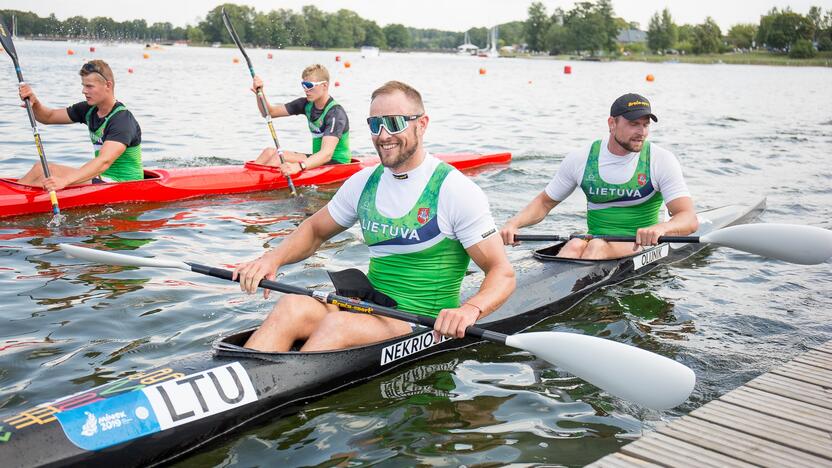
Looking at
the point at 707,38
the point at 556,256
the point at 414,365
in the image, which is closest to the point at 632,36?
the point at 707,38

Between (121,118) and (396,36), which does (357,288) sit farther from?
(396,36)

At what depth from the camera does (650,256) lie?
7.60m

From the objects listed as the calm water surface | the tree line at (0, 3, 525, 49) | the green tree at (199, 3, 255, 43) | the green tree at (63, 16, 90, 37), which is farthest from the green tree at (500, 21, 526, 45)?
the calm water surface

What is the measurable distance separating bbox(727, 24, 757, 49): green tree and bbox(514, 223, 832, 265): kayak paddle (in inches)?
5229

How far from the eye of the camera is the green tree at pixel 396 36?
5802 inches

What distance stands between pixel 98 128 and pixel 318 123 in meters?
3.10

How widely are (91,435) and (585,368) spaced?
263cm

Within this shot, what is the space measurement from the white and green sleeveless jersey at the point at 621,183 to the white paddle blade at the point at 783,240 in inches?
23.2

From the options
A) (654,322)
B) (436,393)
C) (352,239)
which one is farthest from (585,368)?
(352,239)

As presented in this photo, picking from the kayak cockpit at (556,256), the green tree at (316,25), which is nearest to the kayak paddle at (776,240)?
the kayak cockpit at (556,256)

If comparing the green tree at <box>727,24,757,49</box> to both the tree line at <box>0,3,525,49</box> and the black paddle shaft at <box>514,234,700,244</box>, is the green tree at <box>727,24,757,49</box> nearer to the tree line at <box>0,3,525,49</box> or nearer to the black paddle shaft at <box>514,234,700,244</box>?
the tree line at <box>0,3,525,49</box>

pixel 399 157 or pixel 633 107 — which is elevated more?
pixel 633 107

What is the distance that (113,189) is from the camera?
9.42 meters

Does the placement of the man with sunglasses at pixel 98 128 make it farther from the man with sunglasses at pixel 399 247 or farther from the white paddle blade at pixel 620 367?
the white paddle blade at pixel 620 367
